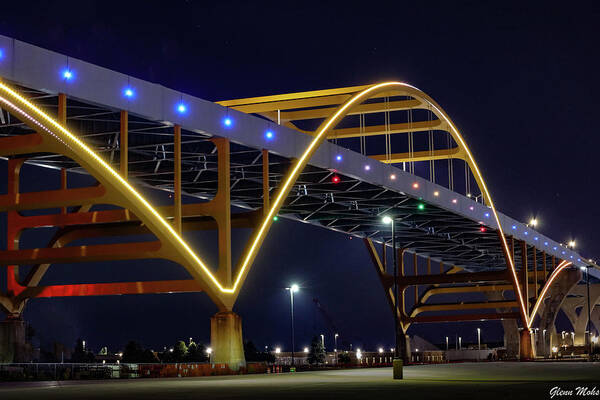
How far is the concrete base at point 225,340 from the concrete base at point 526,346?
205 ft

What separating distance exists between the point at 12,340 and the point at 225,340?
613 inches

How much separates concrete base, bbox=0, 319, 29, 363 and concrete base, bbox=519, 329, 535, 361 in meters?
60.5

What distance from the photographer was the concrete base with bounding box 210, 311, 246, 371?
44.9m

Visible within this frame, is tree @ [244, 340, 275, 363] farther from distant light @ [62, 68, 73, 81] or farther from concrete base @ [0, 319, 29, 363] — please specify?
distant light @ [62, 68, 73, 81]

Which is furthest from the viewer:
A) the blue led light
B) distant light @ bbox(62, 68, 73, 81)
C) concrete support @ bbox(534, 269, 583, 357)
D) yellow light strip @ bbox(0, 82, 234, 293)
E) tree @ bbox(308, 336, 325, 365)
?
concrete support @ bbox(534, 269, 583, 357)

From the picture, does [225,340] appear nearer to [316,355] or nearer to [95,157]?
[95,157]

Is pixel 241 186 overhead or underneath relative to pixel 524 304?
overhead

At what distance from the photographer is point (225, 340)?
148ft

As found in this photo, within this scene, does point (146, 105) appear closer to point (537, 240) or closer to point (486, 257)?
point (537, 240)

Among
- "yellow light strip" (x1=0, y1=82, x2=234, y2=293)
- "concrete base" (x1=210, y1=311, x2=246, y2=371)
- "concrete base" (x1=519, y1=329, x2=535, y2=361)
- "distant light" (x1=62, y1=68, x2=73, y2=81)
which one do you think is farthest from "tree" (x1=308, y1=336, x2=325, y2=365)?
"distant light" (x1=62, y1=68, x2=73, y2=81)

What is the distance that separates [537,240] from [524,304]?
12.2m

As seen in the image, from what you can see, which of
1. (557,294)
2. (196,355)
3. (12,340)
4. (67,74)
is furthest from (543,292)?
(67,74)

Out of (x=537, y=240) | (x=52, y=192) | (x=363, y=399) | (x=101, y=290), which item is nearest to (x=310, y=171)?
(x=101, y=290)

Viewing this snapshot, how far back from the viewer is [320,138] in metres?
55.9
